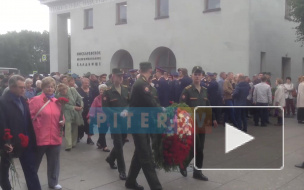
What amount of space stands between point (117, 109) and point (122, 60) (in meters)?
17.0

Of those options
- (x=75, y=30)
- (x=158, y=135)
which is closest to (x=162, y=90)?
(x=158, y=135)

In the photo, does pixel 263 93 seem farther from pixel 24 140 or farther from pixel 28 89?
pixel 24 140

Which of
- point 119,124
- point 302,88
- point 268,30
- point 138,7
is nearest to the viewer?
point 119,124

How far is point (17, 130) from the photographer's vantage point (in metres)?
4.79

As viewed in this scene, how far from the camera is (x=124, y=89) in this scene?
6902 mm

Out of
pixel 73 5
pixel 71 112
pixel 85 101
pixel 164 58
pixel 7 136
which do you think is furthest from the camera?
pixel 73 5

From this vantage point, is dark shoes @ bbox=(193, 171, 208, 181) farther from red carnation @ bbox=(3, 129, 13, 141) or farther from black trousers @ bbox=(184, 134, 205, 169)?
red carnation @ bbox=(3, 129, 13, 141)

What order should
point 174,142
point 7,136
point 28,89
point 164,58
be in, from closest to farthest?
point 7,136 < point 174,142 < point 28,89 < point 164,58

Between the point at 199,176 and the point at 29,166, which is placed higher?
the point at 29,166

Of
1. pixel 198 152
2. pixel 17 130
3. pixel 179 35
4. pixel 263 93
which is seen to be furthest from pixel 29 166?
pixel 179 35

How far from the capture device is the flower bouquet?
5.59 m

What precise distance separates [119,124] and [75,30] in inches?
799

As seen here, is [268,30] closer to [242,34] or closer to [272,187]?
[242,34]

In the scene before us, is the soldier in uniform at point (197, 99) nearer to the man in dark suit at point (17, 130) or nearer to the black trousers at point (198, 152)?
the black trousers at point (198, 152)
